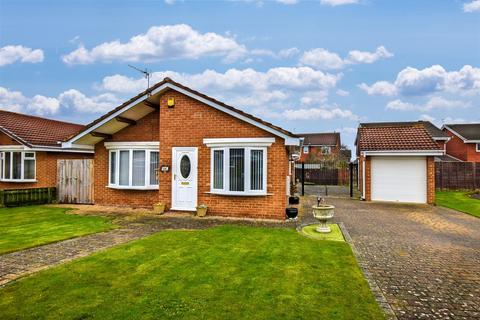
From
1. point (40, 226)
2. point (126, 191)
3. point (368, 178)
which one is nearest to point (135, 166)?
point (126, 191)

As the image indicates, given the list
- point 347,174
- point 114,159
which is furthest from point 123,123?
point 347,174

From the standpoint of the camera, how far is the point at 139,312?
399 cm

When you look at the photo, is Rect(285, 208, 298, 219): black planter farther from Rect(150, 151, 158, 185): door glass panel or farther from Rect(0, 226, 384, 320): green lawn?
Rect(150, 151, 158, 185): door glass panel

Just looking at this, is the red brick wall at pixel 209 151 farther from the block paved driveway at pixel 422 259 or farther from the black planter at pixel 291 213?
the block paved driveway at pixel 422 259

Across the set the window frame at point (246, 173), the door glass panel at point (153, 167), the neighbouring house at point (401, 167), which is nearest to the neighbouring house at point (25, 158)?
the door glass panel at point (153, 167)

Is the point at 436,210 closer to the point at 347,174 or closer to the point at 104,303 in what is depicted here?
the point at 104,303

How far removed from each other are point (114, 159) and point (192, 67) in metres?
6.35

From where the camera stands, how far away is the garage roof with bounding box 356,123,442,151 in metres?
16.7

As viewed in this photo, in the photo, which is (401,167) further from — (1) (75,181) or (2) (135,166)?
(1) (75,181)

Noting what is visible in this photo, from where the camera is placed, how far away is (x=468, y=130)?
36719mm

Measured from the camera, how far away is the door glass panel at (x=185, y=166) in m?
12.2

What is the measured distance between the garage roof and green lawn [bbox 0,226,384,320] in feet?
38.5

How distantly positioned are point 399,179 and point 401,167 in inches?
26.9

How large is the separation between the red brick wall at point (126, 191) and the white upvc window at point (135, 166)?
1.35ft
